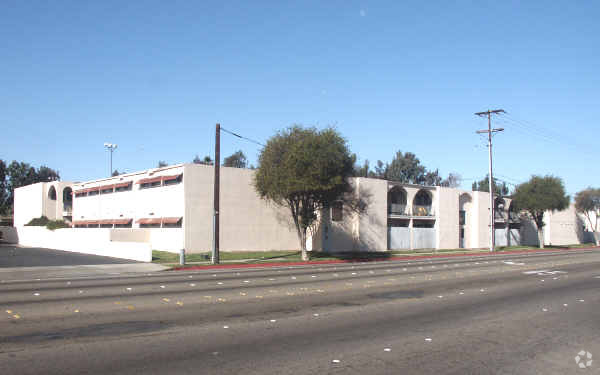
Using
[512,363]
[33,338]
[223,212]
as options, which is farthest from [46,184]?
[512,363]

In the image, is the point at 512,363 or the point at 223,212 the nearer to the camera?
the point at 512,363

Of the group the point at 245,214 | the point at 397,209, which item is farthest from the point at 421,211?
the point at 245,214

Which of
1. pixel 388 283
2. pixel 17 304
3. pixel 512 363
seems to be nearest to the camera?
pixel 512 363

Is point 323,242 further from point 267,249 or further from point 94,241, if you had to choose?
point 94,241

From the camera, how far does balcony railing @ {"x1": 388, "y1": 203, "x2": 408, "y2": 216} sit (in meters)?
A: 47.7

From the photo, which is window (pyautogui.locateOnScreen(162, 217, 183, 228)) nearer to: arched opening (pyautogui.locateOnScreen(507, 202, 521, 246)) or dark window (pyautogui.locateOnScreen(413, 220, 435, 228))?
dark window (pyautogui.locateOnScreen(413, 220, 435, 228))

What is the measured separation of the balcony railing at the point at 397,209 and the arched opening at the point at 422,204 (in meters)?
2.02

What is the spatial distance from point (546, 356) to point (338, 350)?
3488 millimetres

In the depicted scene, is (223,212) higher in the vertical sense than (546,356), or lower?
higher

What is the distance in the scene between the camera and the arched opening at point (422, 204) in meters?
50.8

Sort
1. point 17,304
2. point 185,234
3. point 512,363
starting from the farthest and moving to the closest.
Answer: point 185,234 < point 17,304 < point 512,363

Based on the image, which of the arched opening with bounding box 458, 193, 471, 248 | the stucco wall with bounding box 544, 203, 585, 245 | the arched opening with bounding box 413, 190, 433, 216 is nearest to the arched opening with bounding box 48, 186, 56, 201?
the arched opening with bounding box 413, 190, 433, 216

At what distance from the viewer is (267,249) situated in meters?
40.2

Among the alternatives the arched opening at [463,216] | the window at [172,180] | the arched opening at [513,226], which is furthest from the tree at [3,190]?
the arched opening at [513,226]
